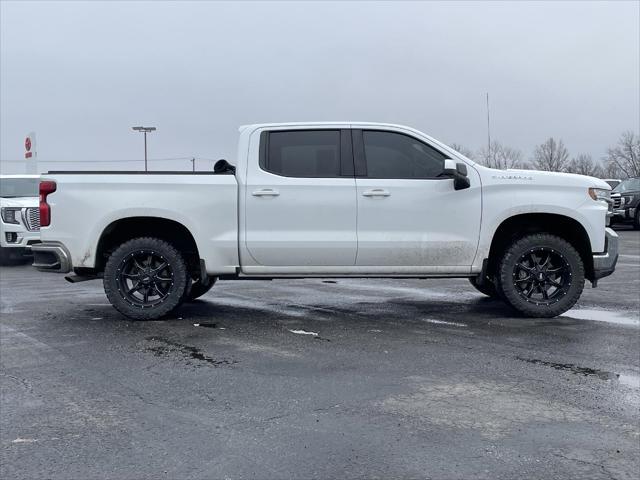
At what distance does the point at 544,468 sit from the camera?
293 cm

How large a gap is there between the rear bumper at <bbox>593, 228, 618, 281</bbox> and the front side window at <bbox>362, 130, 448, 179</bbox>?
191cm

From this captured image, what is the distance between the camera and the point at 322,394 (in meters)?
4.02

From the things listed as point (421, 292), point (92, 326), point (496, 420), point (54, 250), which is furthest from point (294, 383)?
point (421, 292)

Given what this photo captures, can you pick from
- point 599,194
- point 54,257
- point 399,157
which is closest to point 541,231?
point 599,194

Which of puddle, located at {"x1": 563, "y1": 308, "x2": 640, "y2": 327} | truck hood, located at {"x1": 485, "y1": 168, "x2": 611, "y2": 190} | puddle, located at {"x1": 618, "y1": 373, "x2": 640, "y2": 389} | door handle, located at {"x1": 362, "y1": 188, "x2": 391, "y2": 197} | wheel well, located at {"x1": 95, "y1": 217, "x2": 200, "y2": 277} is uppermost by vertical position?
truck hood, located at {"x1": 485, "y1": 168, "x2": 611, "y2": 190}

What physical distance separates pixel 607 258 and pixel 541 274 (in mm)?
706

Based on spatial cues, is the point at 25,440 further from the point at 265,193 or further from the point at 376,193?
the point at 376,193

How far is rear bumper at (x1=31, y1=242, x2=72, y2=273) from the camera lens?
20.9 ft

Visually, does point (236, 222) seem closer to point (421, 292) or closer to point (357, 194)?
point (357, 194)

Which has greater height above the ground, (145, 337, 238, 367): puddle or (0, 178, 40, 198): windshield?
(0, 178, 40, 198): windshield

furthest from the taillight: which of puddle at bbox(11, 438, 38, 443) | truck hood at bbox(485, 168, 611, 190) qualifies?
truck hood at bbox(485, 168, 611, 190)

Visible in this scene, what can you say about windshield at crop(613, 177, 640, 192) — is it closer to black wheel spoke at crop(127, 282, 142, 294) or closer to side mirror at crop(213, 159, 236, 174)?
side mirror at crop(213, 159, 236, 174)

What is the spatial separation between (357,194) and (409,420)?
3.21m

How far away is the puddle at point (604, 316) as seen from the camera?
6.34m
